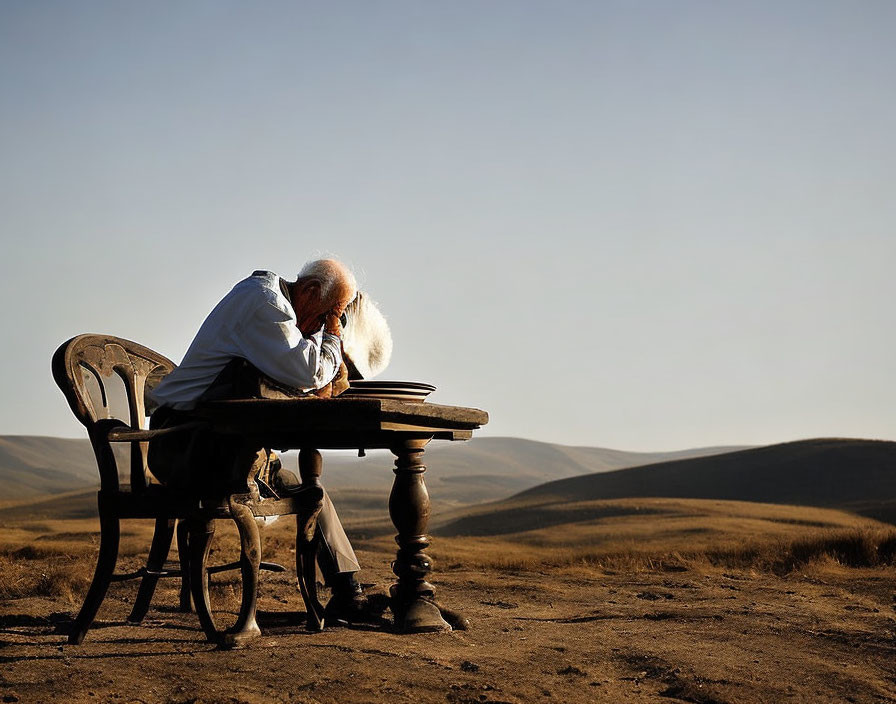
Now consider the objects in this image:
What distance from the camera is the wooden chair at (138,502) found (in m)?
4.31

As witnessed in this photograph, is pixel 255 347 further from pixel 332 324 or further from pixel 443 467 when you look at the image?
pixel 443 467

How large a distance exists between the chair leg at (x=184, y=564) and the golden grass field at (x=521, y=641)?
0.43 feet

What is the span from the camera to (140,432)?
165 inches

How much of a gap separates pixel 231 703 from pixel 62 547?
689 cm

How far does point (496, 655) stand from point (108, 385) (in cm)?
223

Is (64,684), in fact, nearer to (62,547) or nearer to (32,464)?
(62,547)

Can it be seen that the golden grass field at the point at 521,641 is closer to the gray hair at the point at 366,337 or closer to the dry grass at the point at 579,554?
the dry grass at the point at 579,554

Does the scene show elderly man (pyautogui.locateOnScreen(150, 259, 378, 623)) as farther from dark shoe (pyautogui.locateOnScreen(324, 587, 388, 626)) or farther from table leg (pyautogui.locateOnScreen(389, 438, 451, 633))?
dark shoe (pyautogui.locateOnScreen(324, 587, 388, 626))

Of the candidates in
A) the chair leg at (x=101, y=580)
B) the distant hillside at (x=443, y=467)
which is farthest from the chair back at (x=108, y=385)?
the distant hillside at (x=443, y=467)

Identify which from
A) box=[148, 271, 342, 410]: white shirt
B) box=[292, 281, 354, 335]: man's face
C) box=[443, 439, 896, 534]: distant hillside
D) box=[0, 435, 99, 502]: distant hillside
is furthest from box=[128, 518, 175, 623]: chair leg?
box=[0, 435, 99, 502]: distant hillside

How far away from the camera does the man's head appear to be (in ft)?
15.3

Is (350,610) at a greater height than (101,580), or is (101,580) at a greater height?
(101,580)

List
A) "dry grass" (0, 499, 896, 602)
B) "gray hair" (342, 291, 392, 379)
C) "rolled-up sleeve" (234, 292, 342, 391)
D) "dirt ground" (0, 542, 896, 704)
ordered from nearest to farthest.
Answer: "dirt ground" (0, 542, 896, 704), "rolled-up sleeve" (234, 292, 342, 391), "gray hair" (342, 291, 392, 379), "dry grass" (0, 499, 896, 602)

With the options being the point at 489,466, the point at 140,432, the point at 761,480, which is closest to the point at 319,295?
the point at 140,432
